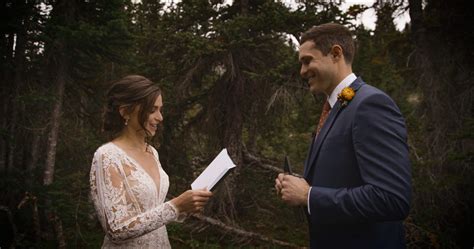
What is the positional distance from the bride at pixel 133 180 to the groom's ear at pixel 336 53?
4.52ft

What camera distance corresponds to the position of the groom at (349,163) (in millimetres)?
1892

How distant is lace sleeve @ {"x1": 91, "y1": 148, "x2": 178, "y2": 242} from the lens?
256cm

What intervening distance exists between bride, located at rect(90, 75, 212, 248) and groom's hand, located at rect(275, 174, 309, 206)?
0.69 m

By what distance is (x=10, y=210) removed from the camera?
276 inches

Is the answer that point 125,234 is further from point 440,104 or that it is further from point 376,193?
point 440,104

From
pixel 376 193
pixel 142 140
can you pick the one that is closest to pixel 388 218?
pixel 376 193

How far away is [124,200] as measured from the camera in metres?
2.60

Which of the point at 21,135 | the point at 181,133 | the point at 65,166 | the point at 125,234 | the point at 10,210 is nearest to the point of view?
the point at 125,234

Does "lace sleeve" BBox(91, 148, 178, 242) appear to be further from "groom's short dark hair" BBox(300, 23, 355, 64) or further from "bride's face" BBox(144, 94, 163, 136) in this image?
"groom's short dark hair" BBox(300, 23, 355, 64)

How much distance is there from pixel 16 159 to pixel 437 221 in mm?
9582

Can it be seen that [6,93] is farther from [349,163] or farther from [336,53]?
[349,163]

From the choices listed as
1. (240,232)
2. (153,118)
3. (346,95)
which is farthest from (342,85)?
(240,232)

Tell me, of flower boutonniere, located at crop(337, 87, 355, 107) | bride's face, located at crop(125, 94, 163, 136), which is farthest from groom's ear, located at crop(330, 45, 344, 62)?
bride's face, located at crop(125, 94, 163, 136)

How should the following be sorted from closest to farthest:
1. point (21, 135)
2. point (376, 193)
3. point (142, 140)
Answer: point (376, 193) < point (142, 140) < point (21, 135)
